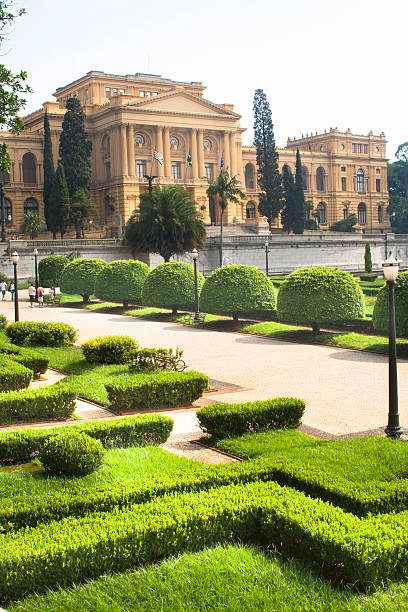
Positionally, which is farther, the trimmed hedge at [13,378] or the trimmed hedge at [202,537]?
the trimmed hedge at [13,378]


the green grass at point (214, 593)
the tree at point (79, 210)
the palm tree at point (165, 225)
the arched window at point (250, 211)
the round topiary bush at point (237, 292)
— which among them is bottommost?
the green grass at point (214, 593)

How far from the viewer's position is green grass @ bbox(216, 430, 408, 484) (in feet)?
25.8

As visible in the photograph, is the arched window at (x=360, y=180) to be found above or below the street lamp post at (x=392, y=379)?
above

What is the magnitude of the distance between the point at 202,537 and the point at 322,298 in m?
16.7

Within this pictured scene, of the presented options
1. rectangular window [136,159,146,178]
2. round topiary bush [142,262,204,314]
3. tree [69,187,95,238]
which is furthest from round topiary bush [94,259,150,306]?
rectangular window [136,159,146,178]

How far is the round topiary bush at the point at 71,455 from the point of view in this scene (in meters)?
8.26

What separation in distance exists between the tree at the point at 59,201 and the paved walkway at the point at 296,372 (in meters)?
37.2

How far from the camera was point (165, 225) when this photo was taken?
43.9m

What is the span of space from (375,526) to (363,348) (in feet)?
48.2

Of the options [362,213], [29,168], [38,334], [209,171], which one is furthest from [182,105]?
[38,334]

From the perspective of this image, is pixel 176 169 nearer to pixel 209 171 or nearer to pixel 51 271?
pixel 209 171

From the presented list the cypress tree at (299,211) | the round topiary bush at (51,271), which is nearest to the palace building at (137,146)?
the cypress tree at (299,211)

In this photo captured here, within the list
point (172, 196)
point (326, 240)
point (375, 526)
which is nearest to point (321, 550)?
point (375, 526)

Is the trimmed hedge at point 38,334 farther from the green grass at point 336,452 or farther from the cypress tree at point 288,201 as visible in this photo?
the cypress tree at point 288,201
